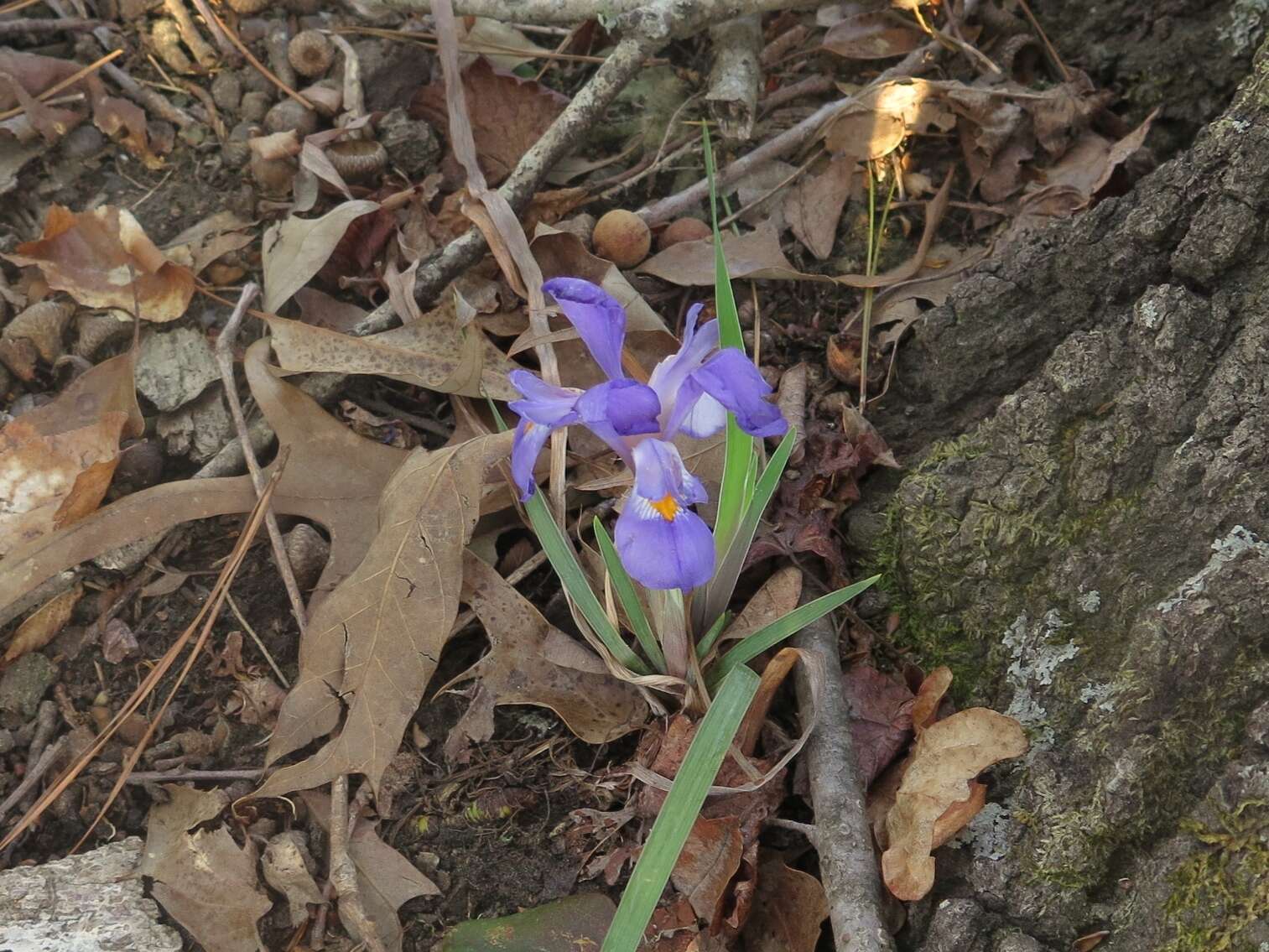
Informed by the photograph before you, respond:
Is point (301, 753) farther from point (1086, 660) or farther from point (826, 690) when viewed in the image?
point (1086, 660)

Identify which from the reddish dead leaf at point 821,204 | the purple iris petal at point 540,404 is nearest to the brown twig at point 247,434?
the purple iris petal at point 540,404

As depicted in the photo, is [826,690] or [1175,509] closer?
[1175,509]

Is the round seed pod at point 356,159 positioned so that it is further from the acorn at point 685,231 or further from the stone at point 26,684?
the stone at point 26,684

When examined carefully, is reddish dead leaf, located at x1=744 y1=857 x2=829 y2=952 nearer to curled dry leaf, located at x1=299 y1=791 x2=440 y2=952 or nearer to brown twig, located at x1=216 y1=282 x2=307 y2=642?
curled dry leaf, located at x1=299 y1=791 x2=440 y2=952

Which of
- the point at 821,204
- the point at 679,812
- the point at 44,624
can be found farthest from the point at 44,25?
the point at 679,812

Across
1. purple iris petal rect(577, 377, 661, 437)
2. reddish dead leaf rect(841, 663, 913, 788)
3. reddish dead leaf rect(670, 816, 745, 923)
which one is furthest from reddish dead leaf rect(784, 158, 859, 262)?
reddish dead leaf rect(670, 816, 745, 923)

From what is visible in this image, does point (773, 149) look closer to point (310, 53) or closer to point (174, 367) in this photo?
point (310, 53)

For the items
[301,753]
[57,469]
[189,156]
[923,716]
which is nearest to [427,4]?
[189,156]
